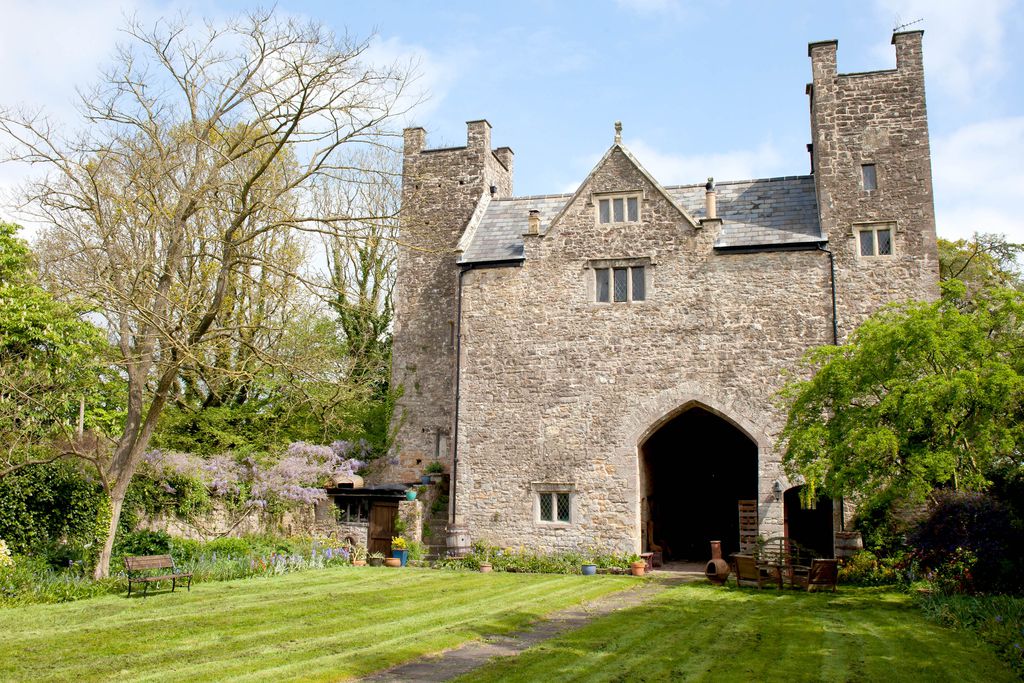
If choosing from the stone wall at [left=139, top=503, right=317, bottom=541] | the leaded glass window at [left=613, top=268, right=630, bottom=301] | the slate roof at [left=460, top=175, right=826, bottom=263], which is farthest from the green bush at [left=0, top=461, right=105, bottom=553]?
the leaded glass window at [left=613, top=268, right=630, bottom=301]

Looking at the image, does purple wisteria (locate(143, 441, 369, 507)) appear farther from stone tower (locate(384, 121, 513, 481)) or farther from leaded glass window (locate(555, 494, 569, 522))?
leaded glass window (locate(555, 494, 569, 522))

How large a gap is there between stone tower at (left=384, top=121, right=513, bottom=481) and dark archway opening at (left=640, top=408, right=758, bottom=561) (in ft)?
22.2

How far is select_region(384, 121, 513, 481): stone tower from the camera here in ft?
80.8

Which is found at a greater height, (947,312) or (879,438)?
(947,312)

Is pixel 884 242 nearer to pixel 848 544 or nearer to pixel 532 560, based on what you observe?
pixel 848 544

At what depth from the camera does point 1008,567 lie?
1358 cm

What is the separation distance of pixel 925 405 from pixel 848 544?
6.34 meters

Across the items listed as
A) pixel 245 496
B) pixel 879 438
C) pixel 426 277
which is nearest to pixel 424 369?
pixel 426 277

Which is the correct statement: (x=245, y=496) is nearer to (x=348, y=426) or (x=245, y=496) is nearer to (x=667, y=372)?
(x=348, y=426)

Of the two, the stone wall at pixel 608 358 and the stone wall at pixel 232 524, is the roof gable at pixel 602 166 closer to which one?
the stone wall at pixel 608 358

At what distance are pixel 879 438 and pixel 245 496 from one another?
15.6 metres

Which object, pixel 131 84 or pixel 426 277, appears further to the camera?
pixel 426 277

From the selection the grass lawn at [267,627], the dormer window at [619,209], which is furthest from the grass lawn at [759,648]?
the dormer window at [619,209]

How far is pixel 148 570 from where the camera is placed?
15.5 metres
